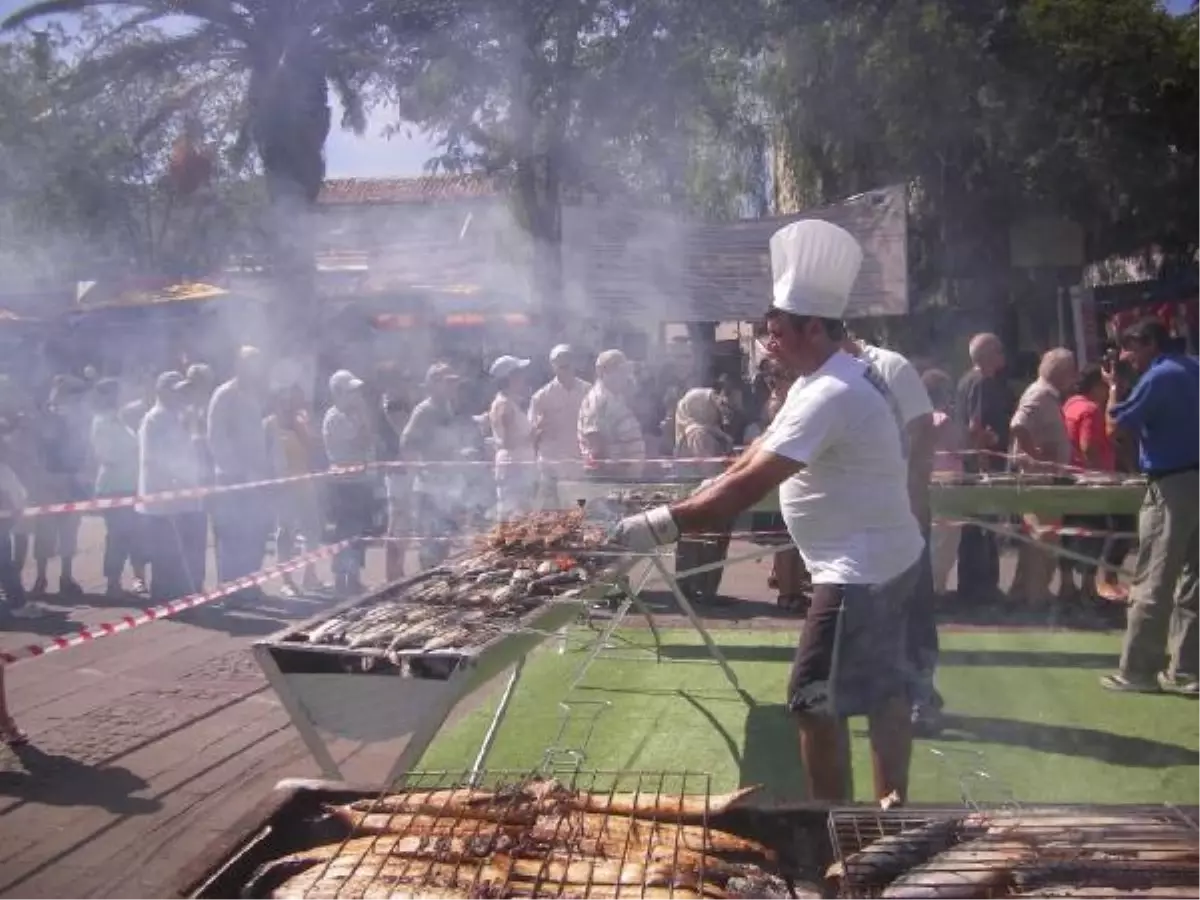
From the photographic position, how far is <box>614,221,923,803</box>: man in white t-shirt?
3734mm

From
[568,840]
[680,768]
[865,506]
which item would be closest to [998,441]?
[680,768]

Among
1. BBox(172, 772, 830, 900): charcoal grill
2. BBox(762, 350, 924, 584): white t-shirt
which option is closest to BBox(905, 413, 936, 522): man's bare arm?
BBox(762, 350, 924, 584): white t-shirt

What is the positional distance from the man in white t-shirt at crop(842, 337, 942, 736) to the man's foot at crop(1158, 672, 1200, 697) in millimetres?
1375

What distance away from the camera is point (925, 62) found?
1255 cm

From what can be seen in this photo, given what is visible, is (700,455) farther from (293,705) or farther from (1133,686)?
(293,705)

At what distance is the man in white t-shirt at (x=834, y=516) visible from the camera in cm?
373

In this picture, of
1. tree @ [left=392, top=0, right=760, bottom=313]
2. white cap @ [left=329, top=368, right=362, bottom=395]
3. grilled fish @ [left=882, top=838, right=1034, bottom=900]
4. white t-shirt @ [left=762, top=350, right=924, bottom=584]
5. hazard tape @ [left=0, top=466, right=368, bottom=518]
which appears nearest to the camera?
grilled fish @ [left=882, top=838, right=1034, bottom=900]

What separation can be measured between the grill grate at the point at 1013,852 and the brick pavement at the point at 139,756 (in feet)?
9.23

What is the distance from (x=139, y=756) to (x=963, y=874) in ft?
16.4

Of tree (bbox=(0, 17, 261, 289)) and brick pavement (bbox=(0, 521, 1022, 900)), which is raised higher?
tree (bbox=(0, 17, 261, 289))

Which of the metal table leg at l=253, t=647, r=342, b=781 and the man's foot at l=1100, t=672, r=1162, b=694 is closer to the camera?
the metal table leg at l=253, t=647, r=342, b=781

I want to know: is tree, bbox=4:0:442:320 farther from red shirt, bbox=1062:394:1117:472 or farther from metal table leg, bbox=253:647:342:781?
metal table leg, bbox=253:647:342:781

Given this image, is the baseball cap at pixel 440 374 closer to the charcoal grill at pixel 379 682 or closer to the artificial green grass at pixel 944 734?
the artificial green grass at pixel 944 734

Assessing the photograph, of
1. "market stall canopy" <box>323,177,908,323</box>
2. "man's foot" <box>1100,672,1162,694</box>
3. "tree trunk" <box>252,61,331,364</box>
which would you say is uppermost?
"tree trunk" <box>252,61,331,364</box>
